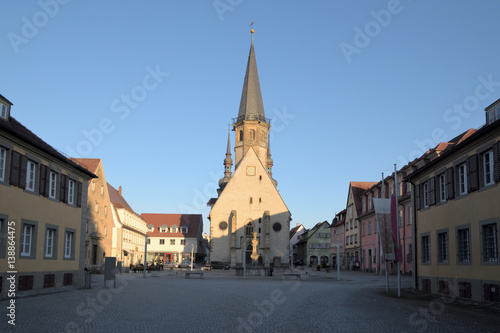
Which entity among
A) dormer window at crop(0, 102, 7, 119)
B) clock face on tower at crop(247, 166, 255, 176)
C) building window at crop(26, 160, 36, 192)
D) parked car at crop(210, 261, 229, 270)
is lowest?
parked car at crop(210, 261, 229, 270)

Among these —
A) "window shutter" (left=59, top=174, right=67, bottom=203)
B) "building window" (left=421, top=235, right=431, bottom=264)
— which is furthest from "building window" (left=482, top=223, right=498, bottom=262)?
"window shutter" (left=59, top=174, right=67, bottom=203)

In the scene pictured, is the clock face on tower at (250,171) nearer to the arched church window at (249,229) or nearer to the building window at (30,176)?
the arched church window at (249,229)

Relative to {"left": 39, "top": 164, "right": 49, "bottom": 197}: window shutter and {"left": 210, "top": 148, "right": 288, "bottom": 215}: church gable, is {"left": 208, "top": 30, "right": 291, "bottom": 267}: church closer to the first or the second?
{"left": 210, "top": 148, "right": 288, "bottom": 215}: church gable

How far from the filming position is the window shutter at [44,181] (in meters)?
25.0

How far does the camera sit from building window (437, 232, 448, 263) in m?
24.3

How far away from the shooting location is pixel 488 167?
66.6 feet

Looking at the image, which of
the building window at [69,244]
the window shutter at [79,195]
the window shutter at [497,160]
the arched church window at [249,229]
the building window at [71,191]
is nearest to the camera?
the window shutter at [497,160]

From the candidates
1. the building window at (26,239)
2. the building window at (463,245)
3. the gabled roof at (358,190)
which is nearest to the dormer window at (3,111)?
the building window at (26,239)

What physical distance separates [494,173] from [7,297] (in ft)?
60.6

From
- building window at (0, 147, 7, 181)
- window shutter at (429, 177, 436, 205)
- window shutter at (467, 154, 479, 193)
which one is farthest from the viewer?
window shutter at (429, 177, 436, 205)

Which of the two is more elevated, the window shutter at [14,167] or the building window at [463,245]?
the window shutter at [14,167]

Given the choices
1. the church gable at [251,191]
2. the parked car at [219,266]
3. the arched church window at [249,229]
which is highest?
the church gable at [251,191]

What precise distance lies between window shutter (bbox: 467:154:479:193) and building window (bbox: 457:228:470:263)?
1.91m

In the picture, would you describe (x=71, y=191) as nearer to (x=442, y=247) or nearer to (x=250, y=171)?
(x=442, y=247)
